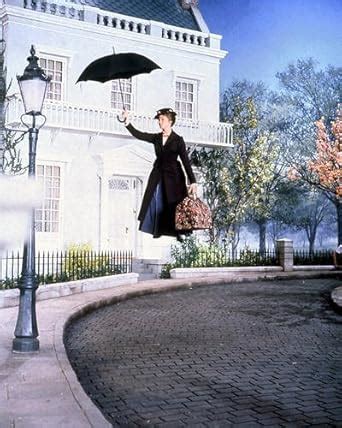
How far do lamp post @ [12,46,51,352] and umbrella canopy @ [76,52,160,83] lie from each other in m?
1.47

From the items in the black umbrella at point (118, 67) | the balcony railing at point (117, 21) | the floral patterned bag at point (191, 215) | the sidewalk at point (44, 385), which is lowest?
the sidewalk at point (44, 385)

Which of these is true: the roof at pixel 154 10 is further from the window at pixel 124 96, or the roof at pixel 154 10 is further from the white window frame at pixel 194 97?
the window at pixel 124 96

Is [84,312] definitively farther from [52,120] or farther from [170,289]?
[52,120]

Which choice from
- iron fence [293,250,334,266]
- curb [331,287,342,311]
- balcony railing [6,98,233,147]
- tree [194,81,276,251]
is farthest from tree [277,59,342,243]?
curb [331,287,342,311]

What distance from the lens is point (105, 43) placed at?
16156mm

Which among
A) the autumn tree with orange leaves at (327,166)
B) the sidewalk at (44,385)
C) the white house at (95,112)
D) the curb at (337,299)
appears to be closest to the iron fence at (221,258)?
the white house at (95,112)

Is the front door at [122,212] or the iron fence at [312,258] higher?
the front door at [122,212]

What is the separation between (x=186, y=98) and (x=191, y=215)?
15303 millimetres

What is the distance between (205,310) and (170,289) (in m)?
3.29

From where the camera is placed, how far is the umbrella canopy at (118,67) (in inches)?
157

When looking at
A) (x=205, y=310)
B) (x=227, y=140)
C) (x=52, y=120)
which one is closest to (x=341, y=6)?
(x=227, y=140)

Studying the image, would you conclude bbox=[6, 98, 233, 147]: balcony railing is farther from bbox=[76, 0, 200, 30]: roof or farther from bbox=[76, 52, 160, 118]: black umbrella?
bbox=[76, 52, 160, 118]: black umbrella

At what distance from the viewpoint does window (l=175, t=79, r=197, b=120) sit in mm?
17703

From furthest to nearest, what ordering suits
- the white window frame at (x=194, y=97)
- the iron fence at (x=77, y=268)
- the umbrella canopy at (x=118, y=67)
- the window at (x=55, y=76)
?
1. the white window frame at (x=194, y=97)
2. the window at (x=55, y=76)
3. the iron fence at (x=77, y=268)
4. the umbrella canopy at (x=118, y=67)
